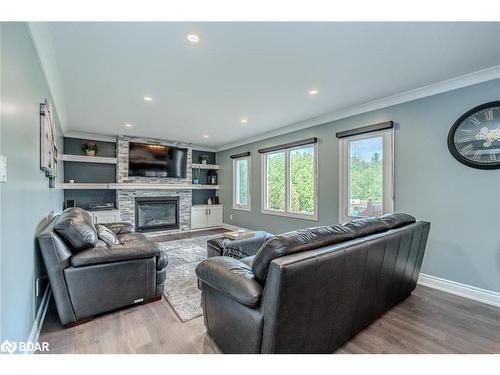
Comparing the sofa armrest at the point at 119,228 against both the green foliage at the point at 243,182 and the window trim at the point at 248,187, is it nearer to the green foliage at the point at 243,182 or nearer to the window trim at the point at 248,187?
the window trim at the point at 248,187

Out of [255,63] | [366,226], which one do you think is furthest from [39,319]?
[255,63]

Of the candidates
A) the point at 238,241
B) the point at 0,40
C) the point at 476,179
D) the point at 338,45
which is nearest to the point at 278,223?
the point at 238,241

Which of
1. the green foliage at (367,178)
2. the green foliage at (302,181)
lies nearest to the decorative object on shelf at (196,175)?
the green foliage at (302,181)

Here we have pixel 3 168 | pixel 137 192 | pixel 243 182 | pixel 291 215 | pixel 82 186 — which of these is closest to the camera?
pixel 3 168

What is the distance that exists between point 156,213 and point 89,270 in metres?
4.15

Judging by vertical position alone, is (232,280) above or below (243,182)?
below

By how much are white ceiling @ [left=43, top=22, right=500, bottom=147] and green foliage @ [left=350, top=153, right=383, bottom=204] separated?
0.91 meters

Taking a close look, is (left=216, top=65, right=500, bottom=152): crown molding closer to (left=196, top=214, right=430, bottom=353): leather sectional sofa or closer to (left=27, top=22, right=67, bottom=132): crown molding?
(left=196, top=214, right=430, bottom=353): leather sectional sofa

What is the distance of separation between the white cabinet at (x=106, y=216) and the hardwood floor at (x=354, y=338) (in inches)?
122

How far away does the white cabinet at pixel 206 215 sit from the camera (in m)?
6.48

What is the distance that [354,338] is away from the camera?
71.4 inches

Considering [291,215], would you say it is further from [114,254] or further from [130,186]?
[130,186]

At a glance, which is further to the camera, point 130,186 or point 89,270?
point 130,186
